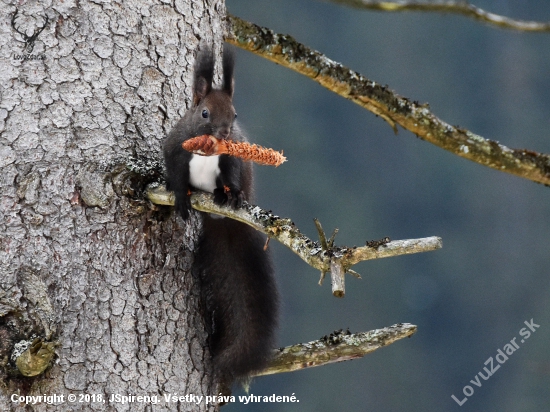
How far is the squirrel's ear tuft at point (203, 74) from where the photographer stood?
190 centimetres

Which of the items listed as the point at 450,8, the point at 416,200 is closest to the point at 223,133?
the point at 450,8

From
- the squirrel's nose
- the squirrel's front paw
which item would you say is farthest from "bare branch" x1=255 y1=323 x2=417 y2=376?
the squirrel's nose

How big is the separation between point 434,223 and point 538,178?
259 inches

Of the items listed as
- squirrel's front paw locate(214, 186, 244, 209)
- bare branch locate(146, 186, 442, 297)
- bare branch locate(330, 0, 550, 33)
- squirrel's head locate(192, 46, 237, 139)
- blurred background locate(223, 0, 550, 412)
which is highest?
bare branch locate(330, 0, 550, 33)

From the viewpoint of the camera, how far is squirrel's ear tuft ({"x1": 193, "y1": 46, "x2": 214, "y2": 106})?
6.25 ft

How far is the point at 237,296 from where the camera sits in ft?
6.61

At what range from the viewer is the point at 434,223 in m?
8.76

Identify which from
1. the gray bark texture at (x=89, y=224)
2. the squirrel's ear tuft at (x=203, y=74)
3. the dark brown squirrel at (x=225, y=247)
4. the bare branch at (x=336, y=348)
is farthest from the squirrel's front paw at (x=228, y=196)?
the bare branch at (x=336, y=348)

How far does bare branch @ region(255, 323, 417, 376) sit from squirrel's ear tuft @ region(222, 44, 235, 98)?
0.76 meters

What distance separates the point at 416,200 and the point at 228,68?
23.4 ft

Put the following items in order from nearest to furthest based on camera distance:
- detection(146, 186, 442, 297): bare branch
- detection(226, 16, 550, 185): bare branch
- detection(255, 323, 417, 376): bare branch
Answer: detection(146, 186, 442, 297): bare branch → detection(255, 323, 417, 376): bare branch → detection(226, 16, 550, 185): bare branch

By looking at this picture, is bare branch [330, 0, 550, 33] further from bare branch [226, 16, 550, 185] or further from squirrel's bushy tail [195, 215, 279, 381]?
squirrel's bushy tail [195, 215, 279, 381]

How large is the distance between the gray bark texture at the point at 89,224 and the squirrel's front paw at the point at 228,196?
13 centimetres

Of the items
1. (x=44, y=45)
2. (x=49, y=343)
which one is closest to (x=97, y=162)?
(x=44, y=45)
